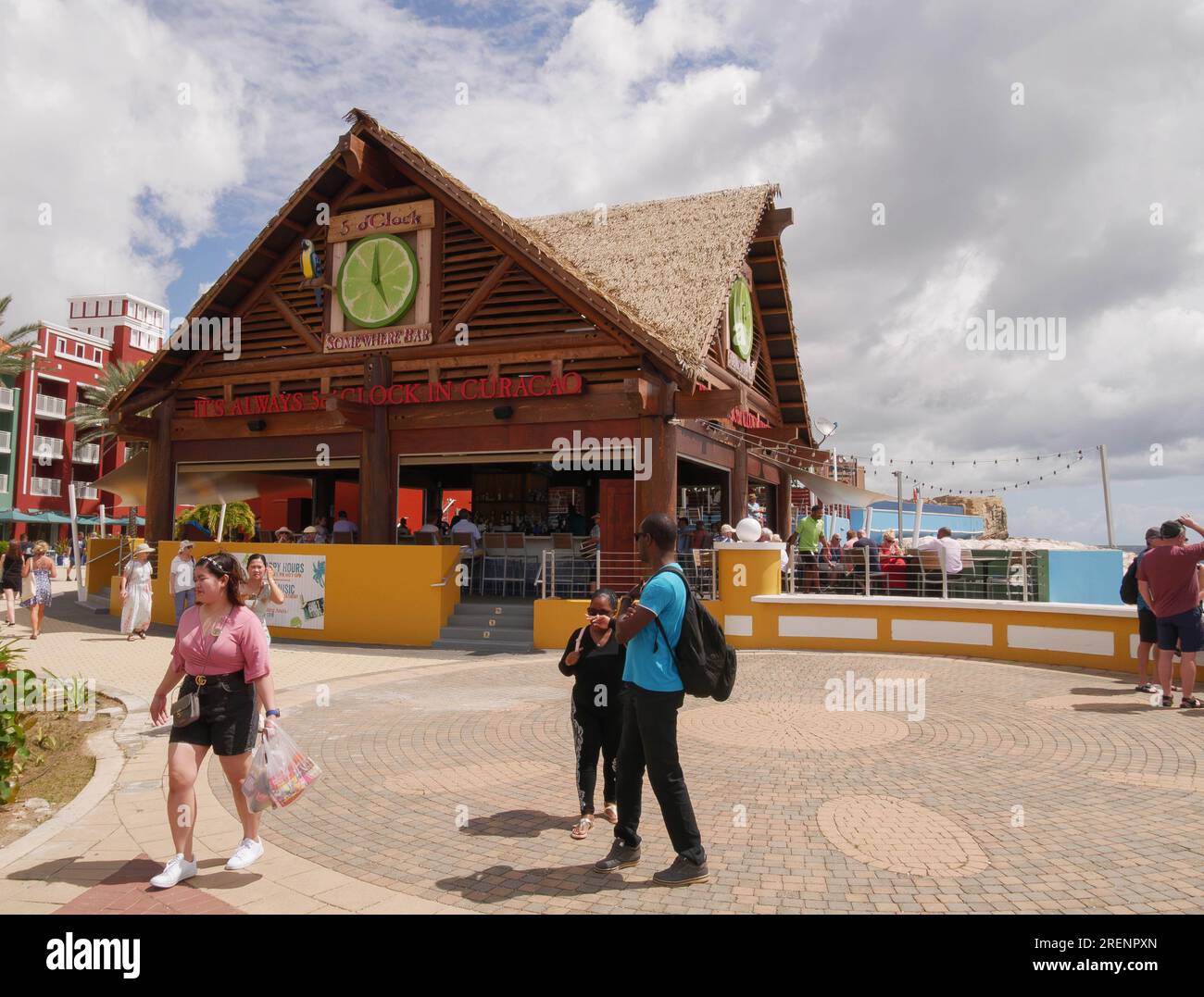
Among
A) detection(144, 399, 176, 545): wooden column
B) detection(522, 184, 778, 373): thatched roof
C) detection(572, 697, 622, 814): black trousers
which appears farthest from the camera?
detection(144, 399, 176, 545): wooden column

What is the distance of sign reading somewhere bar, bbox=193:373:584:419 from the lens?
14516mm

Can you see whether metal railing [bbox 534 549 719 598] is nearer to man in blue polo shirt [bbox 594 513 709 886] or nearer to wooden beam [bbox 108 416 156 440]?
man in blue polo shirt [bbox 594 513 709 886]

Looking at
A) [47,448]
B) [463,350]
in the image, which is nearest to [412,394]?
[463,350]

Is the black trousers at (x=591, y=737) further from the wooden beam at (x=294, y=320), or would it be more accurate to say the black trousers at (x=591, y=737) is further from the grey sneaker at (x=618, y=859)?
the wooden beam at (x=294, y=320)

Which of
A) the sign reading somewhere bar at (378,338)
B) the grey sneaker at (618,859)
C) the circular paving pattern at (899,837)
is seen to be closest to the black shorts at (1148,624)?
the circular paving pattern at (899,837)

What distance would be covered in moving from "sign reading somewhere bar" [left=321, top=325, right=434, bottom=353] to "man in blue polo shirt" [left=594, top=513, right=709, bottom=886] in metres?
12.6

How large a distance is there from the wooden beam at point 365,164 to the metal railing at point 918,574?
11037mm

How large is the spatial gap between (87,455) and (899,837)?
55960 mm

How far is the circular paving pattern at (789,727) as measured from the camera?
23.3 feet

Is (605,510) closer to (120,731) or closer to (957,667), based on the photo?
(957,667)

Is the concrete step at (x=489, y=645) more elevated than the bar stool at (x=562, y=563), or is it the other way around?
the bar stool at (x=562, y=563)

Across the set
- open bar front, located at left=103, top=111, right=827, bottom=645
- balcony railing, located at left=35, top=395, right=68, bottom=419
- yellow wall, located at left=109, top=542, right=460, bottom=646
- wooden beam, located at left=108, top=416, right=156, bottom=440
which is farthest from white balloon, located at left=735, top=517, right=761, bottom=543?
balcony railing, located at left=35, top=395, right=68, bottom=419

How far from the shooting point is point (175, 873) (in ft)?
13.6

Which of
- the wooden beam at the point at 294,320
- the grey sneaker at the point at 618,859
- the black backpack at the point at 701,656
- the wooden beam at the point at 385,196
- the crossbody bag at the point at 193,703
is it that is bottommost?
the grey sneaker at the point at 618,859
